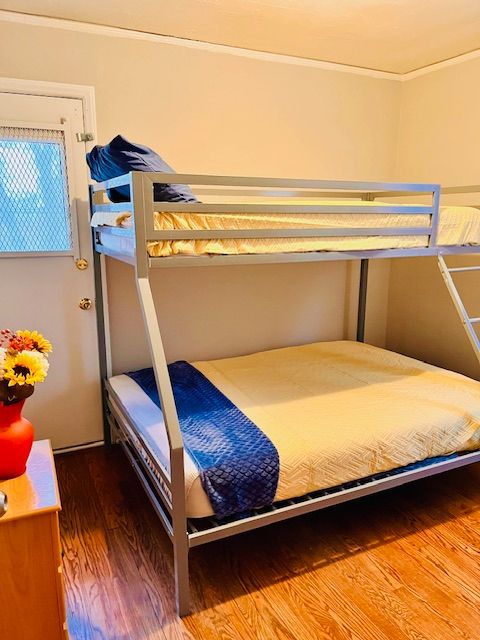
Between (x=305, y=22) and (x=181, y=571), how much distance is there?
255 cm

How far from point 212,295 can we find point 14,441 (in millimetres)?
1736

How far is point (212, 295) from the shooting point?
303 cm

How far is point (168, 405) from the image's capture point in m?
1.64

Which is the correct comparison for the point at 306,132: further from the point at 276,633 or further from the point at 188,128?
the point at 276,633

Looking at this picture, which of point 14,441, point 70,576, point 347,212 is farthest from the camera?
point 347,212

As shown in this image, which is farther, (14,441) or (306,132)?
(306,132)

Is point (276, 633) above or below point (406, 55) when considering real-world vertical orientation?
below

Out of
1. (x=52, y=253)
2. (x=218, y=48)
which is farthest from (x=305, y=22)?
(x=52, y=253)

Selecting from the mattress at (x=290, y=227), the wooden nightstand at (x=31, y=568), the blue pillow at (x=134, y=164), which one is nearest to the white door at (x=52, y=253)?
the mattress at (x=290, y=227)

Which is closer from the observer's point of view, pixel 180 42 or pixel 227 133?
pixel 180 42

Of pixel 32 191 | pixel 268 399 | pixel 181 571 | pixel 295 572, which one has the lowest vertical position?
pixel 295 572

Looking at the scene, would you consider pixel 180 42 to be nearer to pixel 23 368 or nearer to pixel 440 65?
pixel 440 65

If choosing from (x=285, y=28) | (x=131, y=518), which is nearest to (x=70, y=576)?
(x=131, y=518)

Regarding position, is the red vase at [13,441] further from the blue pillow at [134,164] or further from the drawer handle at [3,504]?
the blue pillow at [134,164]
